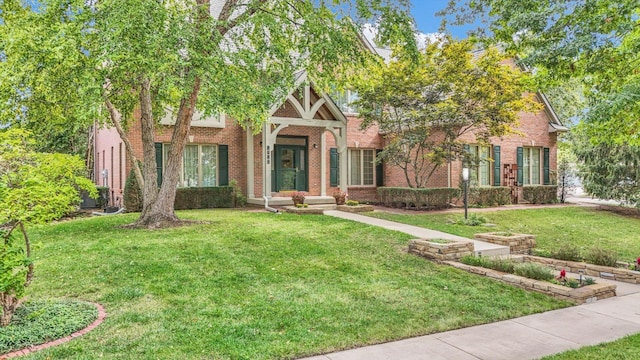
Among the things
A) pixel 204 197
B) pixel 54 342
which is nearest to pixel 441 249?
pixel 54 342

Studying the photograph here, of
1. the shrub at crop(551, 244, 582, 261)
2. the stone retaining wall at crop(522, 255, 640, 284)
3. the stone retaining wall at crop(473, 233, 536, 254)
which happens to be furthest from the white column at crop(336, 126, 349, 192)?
the shrub at crop(551, 244, 582, 261)

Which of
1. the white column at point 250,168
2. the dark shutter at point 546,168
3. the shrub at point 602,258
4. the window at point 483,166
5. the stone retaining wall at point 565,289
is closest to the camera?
the stone retaining wall at point 565,289

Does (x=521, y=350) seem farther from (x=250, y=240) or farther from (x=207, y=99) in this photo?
(x=207, y=99)

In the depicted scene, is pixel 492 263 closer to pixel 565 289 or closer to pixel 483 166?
pixel 565 289

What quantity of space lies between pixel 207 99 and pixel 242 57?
4.38ft

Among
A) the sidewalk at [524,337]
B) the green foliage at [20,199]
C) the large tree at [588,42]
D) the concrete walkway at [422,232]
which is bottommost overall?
the sidewalk at [524,337]

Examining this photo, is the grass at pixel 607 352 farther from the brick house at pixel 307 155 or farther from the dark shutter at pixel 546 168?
the dark shutter at pixel 546 168

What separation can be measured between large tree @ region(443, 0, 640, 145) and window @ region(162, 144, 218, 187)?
11501 millimetres

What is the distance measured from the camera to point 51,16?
8.98m

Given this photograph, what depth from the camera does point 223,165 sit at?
677 inches

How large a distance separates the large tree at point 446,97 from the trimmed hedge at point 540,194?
471cm

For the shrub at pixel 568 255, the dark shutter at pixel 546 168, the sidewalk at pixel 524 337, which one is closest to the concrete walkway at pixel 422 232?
the shrub at pixel 568 255

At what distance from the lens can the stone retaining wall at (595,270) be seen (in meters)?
7.19

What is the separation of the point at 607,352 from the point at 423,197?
12.7 m
